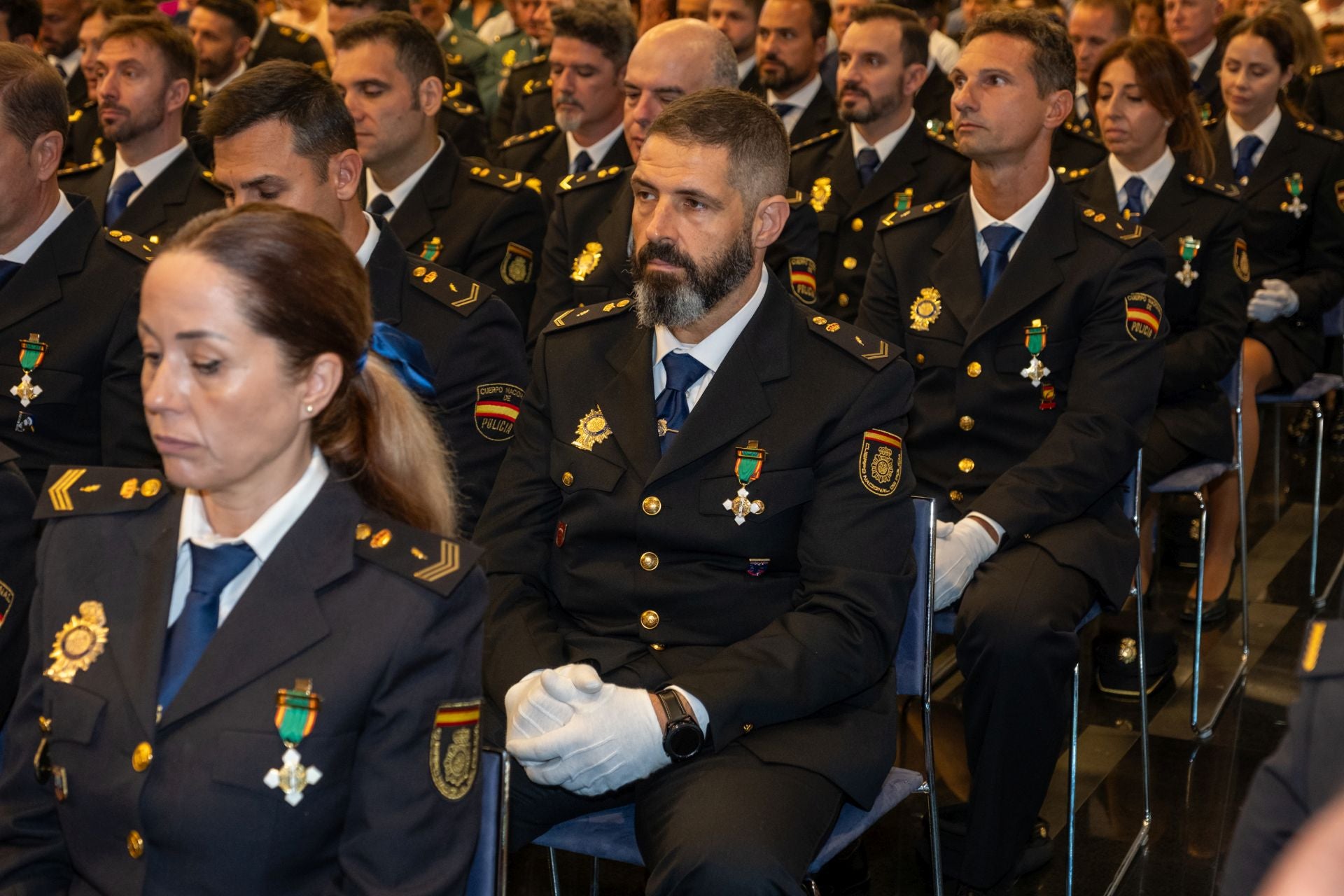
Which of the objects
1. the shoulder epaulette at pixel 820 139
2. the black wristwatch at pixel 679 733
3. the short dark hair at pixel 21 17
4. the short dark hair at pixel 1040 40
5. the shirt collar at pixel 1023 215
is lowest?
the short dark hair at pixel 21 17

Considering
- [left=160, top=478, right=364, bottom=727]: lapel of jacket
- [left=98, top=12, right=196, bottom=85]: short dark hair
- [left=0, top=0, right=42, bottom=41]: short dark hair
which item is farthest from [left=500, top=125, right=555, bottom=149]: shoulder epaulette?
[left=160, top=478, right=364, bottom=727]: lapel of jacket

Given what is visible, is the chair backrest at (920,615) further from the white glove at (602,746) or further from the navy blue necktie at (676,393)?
the white glove at (602,746)

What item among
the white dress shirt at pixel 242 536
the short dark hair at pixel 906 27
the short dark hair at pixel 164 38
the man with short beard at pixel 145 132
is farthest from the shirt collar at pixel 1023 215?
the short dark hair at pixel 164 38

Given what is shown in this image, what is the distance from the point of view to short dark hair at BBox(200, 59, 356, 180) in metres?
2.87

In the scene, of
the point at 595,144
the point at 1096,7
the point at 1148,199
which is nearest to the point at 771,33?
the point at 595,144

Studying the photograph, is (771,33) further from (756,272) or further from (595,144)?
(756,272)

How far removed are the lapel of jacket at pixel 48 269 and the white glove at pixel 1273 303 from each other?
3281 mm

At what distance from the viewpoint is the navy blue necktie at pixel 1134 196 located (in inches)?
168

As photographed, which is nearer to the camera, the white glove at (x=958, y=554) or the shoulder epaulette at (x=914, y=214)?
the white glove at (x=958, y=554)

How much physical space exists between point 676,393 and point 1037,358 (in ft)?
3.59

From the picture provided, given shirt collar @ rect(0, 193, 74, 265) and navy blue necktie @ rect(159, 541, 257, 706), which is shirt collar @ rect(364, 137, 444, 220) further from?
navy blue necktie @ rect(159, 541, 257, 706)

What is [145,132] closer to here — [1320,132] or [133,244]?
[133,244]

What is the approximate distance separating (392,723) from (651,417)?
3.00ft

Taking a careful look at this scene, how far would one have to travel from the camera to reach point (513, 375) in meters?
2.92
